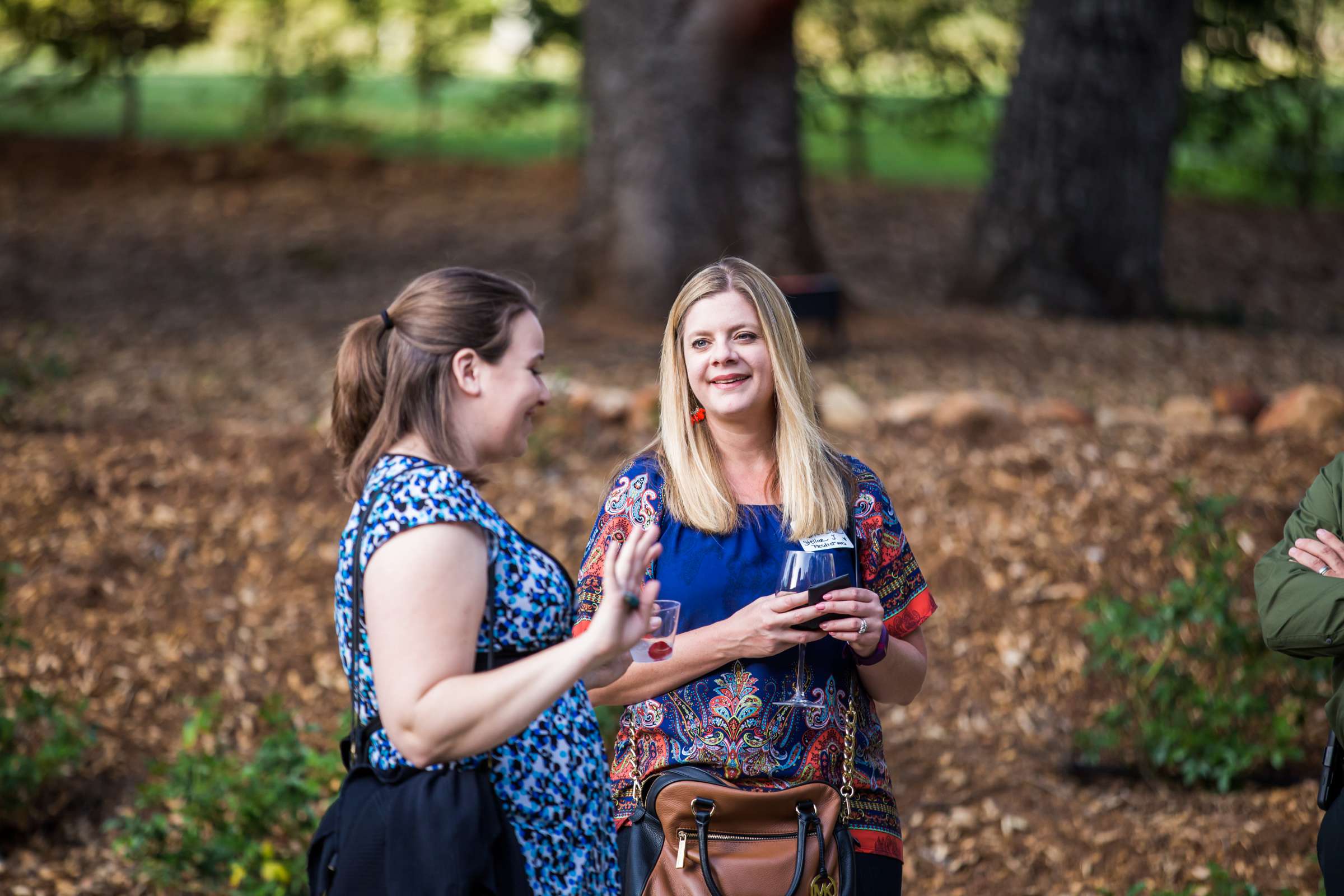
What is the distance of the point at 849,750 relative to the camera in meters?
2.78

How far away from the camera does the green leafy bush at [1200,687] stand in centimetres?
446

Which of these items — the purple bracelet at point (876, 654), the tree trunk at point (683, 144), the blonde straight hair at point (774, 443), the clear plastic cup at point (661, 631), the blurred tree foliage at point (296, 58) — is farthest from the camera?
the blurred tree foliage at point (296, 58)

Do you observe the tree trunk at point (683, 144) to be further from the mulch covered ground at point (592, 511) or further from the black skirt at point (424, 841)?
the black skirt at point (424, 841)

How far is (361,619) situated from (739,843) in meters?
0.96

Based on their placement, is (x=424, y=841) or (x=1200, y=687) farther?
(x=1200, y=687)

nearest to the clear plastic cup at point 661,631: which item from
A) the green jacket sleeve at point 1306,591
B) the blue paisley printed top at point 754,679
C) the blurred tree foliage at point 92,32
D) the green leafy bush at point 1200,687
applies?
the blue paisley printed top at point 754,679

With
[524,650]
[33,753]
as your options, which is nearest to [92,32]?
[33,753]

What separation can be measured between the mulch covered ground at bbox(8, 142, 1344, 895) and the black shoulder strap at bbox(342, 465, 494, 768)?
236 cm

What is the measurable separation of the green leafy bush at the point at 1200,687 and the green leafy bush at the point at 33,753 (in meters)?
3.54

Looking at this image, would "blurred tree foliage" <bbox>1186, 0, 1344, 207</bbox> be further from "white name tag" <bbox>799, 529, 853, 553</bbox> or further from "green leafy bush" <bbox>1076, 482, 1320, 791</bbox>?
"white name tag" <bbox>799, 529, 853, 553</bbox>

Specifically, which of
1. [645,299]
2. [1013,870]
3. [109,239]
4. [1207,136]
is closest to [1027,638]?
[1013,870]

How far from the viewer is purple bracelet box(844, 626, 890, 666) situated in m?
2.71

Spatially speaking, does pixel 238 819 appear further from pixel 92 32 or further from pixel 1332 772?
pixel 92 32

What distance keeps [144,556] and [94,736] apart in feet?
4.51
